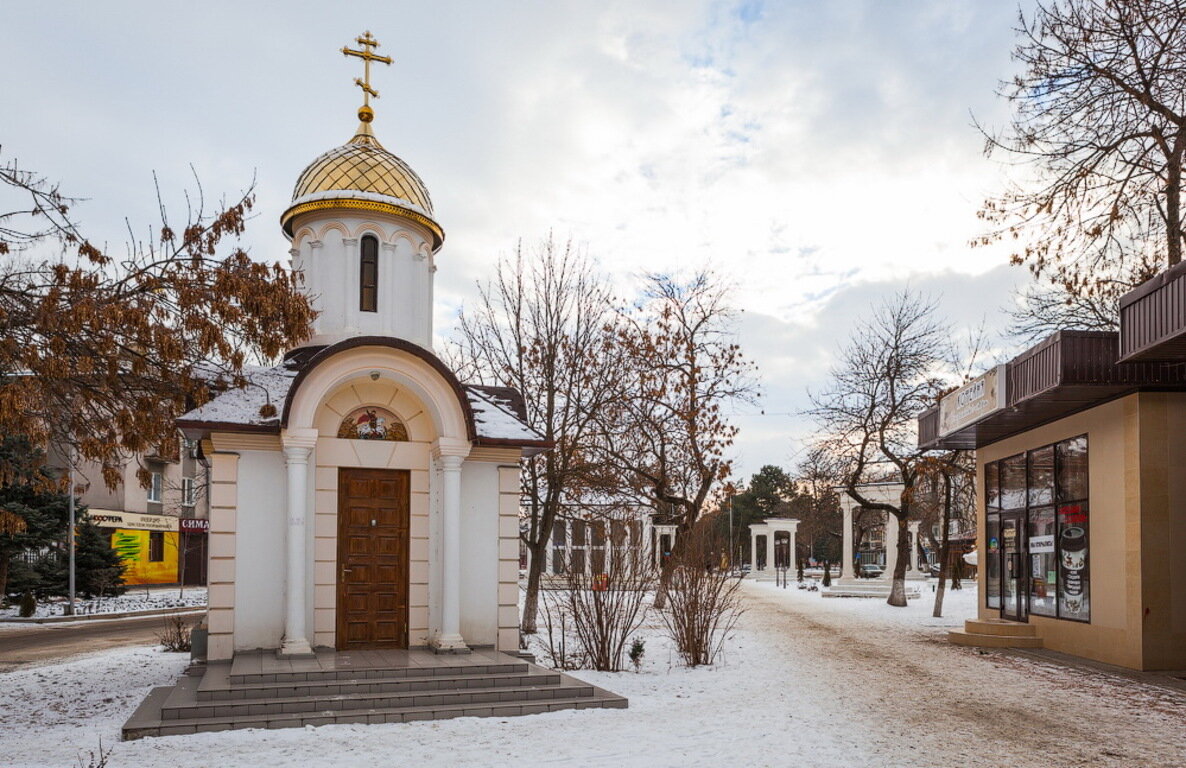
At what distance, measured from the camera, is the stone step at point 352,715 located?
8891 mm

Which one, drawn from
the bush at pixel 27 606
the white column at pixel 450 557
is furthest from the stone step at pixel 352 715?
the bush at pixel 27 606

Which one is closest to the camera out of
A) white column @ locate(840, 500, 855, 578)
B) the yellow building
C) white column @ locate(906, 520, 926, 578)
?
the yellow building

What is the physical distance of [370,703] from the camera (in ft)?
32.0

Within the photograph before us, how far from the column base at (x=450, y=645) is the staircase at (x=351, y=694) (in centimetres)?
54

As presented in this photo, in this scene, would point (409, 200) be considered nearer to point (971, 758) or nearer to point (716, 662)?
point (716, 662)

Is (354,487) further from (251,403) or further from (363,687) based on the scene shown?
(363,687)

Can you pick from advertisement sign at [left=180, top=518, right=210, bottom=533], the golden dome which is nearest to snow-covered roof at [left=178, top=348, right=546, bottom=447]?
the golden dome

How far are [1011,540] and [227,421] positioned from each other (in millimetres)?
13918

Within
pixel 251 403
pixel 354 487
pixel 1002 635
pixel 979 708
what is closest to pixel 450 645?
pixel 354 487

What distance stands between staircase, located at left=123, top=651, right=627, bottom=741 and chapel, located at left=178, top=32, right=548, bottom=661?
93 cm

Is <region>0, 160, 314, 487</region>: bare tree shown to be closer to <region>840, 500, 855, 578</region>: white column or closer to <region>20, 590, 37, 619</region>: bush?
<region>20, 590, 37, 619</region>: bush

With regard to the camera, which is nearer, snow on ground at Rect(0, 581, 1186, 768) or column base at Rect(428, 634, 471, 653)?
snow on ground at Rect(0, 581, 1186, 768)

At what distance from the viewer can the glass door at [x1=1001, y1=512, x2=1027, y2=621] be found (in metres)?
17.3

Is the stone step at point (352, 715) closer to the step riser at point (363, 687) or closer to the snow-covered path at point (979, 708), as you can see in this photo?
the step riser at point (363, 687)
